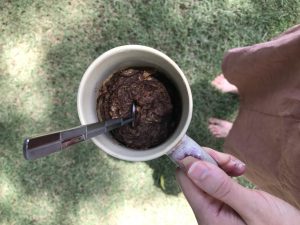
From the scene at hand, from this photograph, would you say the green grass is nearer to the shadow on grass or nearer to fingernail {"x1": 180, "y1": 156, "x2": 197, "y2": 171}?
the shadow on grass

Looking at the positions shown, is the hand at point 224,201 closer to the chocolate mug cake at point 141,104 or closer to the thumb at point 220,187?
the thumb at point 220,187

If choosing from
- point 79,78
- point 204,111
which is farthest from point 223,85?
point 79,78

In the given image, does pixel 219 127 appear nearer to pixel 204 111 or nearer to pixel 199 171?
pixel 204 111

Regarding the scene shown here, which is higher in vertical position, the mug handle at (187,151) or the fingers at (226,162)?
the mug handle at (187,151)

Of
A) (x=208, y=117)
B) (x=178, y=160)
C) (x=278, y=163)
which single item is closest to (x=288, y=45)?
(x=278, y=163)

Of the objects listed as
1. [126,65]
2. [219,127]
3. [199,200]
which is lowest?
[219,127]

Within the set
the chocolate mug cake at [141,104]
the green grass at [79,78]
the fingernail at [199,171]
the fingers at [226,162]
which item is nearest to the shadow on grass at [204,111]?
the green grass at [79,78]
